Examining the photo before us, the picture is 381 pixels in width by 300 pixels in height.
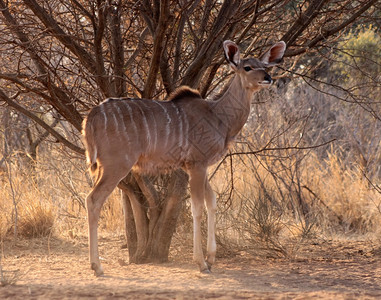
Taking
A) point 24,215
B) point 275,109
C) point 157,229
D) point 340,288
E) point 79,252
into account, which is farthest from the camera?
point 275,109

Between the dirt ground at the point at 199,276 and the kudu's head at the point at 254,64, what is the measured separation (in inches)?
62.7

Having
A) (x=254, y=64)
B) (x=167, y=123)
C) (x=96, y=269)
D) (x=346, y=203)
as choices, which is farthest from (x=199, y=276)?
(x=346, y=203)

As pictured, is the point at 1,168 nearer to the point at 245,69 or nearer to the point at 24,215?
the point at 24,215

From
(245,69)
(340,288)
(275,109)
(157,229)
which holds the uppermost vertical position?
(275,109)

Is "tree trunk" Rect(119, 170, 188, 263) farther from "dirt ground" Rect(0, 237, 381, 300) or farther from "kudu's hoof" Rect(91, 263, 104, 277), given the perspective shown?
"kudu's hoof" Rect(91, 263, 104, 277)

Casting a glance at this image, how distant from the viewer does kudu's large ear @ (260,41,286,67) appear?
16.8 feet

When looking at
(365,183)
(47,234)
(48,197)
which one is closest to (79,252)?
(47,234)

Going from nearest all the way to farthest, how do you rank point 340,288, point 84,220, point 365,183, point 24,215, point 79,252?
1. point 340,288
2. point 79,252
3. point 24,215
4. point 84,220
5. point 365,183

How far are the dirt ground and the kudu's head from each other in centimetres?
159

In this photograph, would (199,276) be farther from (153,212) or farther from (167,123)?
(167,123)

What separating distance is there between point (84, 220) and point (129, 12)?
119 inches

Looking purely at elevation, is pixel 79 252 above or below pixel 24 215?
below

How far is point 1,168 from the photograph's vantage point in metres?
8.71

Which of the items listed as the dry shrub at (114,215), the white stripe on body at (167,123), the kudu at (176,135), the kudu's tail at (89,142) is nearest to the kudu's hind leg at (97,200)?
the kudu at (176,135)
